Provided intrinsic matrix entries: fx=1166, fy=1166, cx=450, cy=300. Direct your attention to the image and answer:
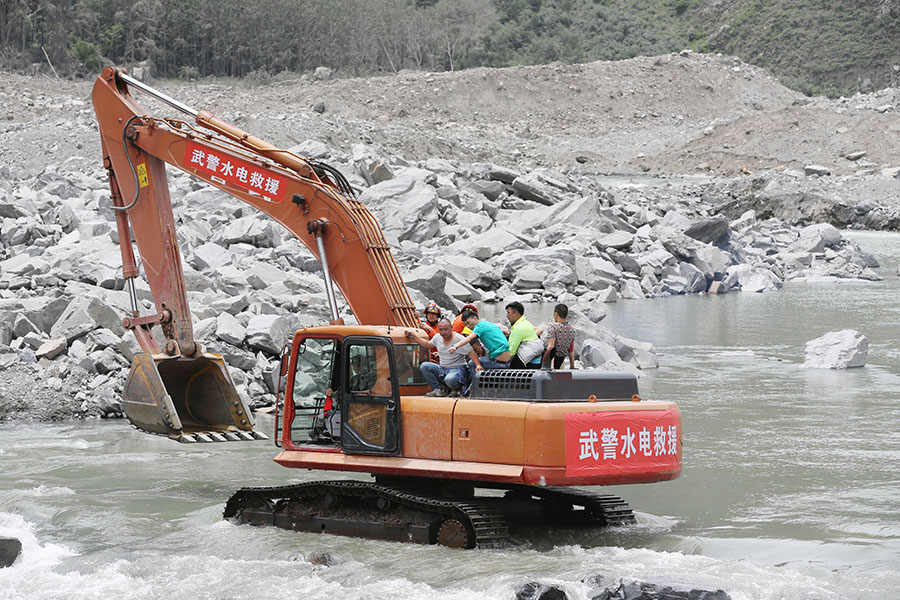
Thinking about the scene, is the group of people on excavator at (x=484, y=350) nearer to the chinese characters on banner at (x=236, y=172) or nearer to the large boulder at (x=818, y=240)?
the chinese characters on banner at (x=236, y=172)

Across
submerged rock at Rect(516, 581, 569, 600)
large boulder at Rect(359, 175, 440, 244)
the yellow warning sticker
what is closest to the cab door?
submerged rock at Rect(516, 581, 569, 600)

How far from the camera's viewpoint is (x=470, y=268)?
85.8 ft

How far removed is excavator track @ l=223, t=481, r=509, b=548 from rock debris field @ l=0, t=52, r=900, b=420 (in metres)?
5.30

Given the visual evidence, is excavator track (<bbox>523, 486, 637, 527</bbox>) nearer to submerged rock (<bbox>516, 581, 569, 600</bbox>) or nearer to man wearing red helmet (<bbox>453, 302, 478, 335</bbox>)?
man wearing red helmet (<bbox>453, 302, 478, 335</bbox>)

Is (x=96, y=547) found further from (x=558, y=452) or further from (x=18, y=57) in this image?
(x=18, y=57)

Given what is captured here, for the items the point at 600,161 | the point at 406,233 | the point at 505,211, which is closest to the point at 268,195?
the point at 406,233

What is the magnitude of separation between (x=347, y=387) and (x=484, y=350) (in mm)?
1096

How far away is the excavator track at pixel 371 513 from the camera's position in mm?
8508

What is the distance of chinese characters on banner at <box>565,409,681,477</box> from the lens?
820 cm

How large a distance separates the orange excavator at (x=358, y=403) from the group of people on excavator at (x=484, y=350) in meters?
0.17

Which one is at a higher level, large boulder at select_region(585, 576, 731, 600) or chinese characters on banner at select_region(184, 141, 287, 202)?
chinese characters on banner at select_region(184, 141, 287, 202)

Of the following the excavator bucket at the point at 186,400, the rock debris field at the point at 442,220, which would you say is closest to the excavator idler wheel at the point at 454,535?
the excavator bucket at the point at 186,400

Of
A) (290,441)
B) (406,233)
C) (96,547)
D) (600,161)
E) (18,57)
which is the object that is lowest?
(96,547)

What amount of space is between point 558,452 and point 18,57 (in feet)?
259
